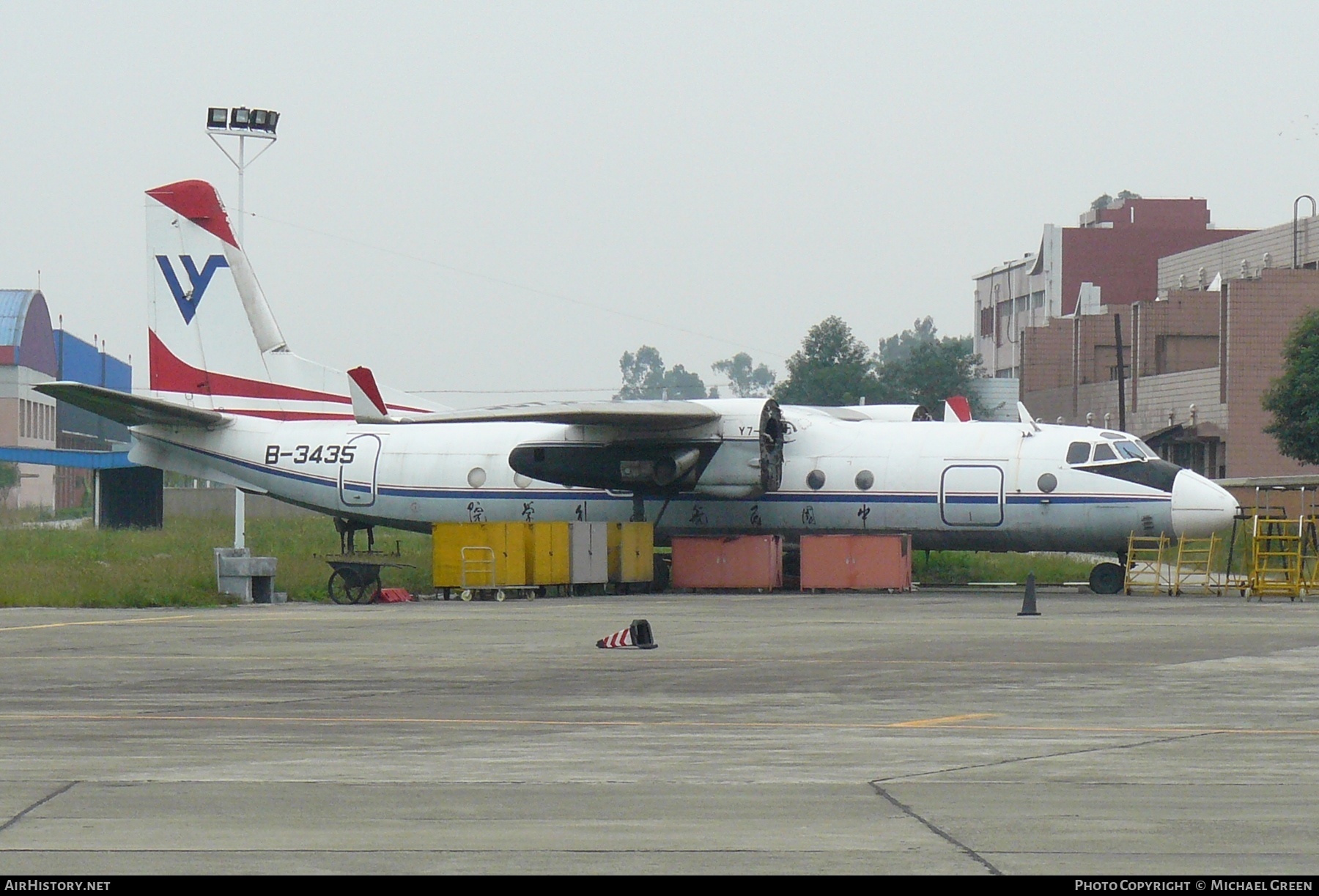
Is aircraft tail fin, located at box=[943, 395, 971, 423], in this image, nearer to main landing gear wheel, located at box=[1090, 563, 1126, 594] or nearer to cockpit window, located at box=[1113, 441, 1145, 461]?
cockpit window, located at box=[1113, 441, 1145, 461]

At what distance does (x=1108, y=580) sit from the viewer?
32406mm

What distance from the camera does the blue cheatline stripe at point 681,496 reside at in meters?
31.6

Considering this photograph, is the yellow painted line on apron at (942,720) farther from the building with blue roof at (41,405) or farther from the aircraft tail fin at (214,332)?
the building with blue roof at (41,405)

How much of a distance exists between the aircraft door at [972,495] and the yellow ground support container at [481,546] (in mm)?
7976

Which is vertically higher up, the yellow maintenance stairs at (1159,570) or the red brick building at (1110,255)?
the red brick building at (1110,255)

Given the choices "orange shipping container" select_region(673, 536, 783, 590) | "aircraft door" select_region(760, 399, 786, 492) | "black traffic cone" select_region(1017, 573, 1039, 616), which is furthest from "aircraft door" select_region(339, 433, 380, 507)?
"black traffic cone" select_region(1017, 573, 1039, 616)

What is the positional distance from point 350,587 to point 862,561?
9.66 m

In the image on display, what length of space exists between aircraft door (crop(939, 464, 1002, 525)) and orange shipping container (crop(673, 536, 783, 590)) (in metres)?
3.58

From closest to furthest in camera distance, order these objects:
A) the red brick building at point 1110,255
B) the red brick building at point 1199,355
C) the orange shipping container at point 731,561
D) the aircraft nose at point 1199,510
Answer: the aircraft nose at point 1199,510, the orange shipping container at point 731,561, the red brick building at point 1199,355, the red brick building at point 1110,255

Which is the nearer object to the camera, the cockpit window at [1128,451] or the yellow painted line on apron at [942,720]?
the yellow painted line on apron at [942,720]

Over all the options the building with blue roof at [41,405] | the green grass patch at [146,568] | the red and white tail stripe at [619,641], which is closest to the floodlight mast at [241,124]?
the green grass patch at [146,568]

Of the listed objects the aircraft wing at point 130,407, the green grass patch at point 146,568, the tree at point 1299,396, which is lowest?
the green grass patch at point 146,568
